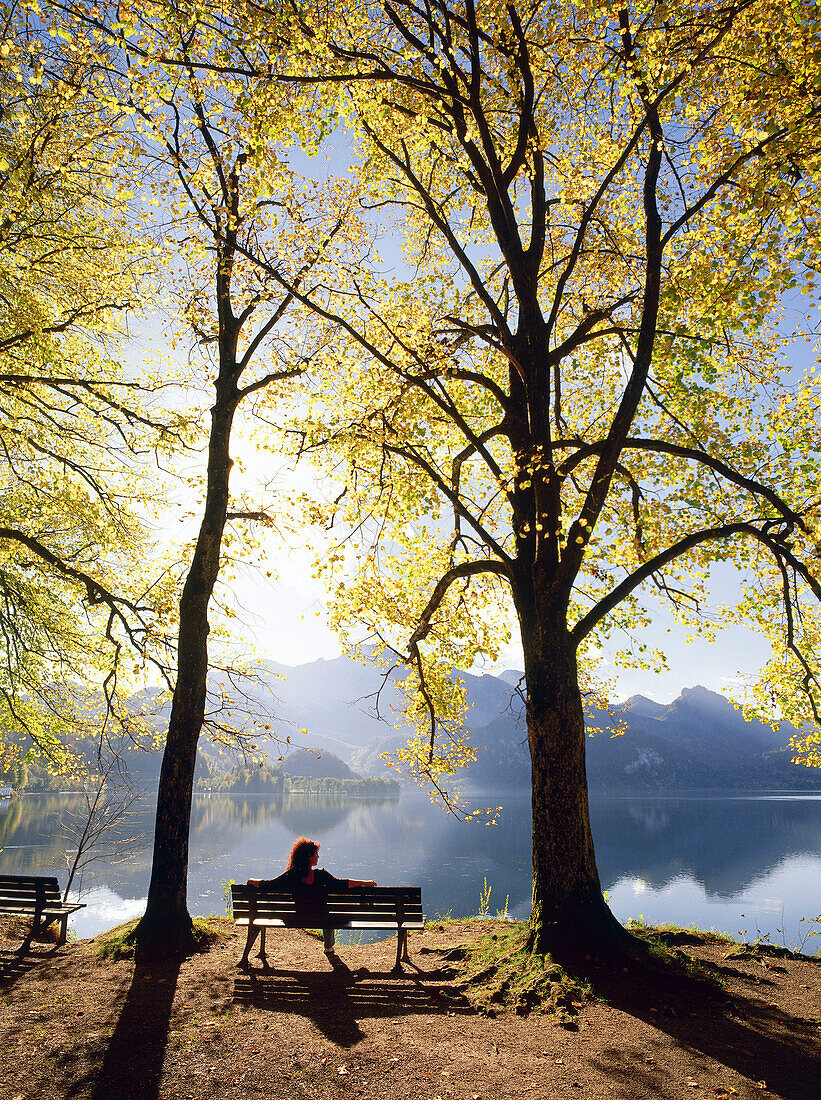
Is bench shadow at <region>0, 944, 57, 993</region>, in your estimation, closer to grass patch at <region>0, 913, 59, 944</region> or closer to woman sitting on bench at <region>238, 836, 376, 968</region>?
grass patch at <region>0, 913, 59, 944</region>

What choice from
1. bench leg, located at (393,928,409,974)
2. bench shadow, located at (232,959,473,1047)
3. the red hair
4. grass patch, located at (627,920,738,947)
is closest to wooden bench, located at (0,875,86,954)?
the red hair

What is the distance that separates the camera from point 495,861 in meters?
70.8

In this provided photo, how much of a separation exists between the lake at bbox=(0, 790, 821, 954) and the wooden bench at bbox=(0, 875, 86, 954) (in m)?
3.26

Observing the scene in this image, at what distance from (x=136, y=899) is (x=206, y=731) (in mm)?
46036

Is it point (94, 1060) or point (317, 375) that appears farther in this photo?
point (317, 375)

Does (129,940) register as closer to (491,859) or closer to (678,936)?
(678,936)

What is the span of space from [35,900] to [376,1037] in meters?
6.35

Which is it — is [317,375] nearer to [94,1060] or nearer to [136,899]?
[94,1060]

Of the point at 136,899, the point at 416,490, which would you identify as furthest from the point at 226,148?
the point at 136,899

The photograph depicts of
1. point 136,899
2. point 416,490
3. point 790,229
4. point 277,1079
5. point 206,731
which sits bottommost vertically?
point 136,899

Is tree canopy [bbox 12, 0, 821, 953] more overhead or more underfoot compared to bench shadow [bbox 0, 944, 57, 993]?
more overhead

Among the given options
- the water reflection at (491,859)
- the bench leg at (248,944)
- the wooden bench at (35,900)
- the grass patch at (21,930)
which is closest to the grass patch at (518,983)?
the bench leg at (248,944)

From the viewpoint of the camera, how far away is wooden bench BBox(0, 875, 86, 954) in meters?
8.65

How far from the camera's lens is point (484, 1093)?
4238 mm
